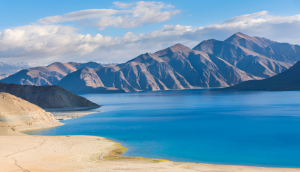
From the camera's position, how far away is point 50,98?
10719cm

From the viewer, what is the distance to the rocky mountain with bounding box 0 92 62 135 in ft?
170

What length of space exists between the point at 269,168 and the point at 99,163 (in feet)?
55.0

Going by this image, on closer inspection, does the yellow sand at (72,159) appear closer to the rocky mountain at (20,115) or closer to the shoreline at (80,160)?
the shoreline at (80,160)

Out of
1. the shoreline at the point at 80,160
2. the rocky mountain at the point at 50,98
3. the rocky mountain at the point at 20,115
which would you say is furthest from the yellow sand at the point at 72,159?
the rocky mountain at the point at 50,98

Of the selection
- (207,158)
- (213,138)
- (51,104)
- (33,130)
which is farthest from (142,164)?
(51,104)

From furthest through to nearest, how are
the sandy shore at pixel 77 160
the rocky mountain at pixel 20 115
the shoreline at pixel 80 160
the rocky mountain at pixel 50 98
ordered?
the rocky mountain at pixel 50 98 → the rocky mountain at pixel 20 115 → the shoreline at pixel 80 160 → the sandy shore at pixel 77 160

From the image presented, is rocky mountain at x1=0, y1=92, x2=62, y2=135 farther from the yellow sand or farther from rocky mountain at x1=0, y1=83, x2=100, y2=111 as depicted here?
rocky mountain at x1=0, y1=83, x2=100, y2=111

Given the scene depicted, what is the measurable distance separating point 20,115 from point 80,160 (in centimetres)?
3107

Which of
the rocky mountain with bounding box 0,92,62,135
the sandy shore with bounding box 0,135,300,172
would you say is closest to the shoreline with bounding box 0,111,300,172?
the sandy shore with bounding box 0,135,300,172

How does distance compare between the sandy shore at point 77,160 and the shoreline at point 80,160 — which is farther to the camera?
the shoreline at point 80,160

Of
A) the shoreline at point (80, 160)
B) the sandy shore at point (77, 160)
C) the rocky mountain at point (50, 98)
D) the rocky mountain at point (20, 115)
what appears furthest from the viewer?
the rocky mountain at point (50, 98)

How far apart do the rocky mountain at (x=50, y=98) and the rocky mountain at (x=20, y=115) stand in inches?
1777

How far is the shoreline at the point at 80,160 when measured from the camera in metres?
26.3

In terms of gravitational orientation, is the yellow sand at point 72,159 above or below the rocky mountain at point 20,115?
below
